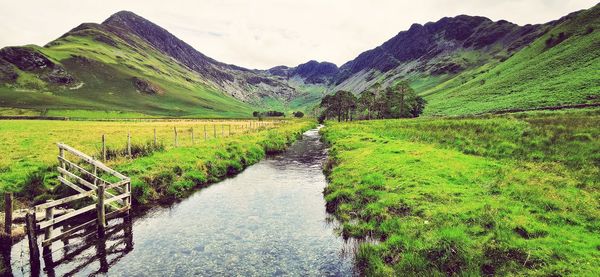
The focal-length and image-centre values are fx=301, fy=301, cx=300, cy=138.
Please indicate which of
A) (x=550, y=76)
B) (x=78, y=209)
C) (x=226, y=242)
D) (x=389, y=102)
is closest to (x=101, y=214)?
(x=78, y=209)

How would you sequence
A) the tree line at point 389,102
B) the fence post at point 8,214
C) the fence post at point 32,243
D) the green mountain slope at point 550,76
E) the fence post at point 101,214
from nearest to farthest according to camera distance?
the fence post at point 32,243 → the fence post at point 8,214 → the fence post at point 101,214 → the green mountain slope at point 550,76 → the tree line at point 389,102

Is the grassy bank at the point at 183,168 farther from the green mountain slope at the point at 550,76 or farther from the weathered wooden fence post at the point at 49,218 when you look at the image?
the green mountain slope at the point at 550,76

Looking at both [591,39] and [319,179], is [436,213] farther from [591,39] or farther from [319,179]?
[591,39]

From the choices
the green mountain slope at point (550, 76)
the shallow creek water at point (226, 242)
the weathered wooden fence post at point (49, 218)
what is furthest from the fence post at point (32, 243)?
the green mountain slope at point (550, 76)

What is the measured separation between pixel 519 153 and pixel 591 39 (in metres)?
144

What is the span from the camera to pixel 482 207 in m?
14.3

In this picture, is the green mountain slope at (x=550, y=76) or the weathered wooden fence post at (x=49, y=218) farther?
the green mountain slope at (x=550, y=76)

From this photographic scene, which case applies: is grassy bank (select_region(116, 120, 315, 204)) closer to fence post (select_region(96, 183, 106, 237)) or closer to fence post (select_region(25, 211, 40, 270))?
fence post (select_region(96, 183, 106, 237))

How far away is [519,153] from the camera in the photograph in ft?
79.9

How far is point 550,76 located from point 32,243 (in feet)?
485

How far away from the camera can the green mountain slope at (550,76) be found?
3543 inches

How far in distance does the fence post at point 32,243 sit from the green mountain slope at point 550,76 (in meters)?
103

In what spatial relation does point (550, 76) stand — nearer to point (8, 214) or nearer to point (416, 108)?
point (416, 108)

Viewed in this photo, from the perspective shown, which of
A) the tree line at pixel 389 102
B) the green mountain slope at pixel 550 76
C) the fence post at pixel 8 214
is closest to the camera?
the fence post at pixel 8 214
